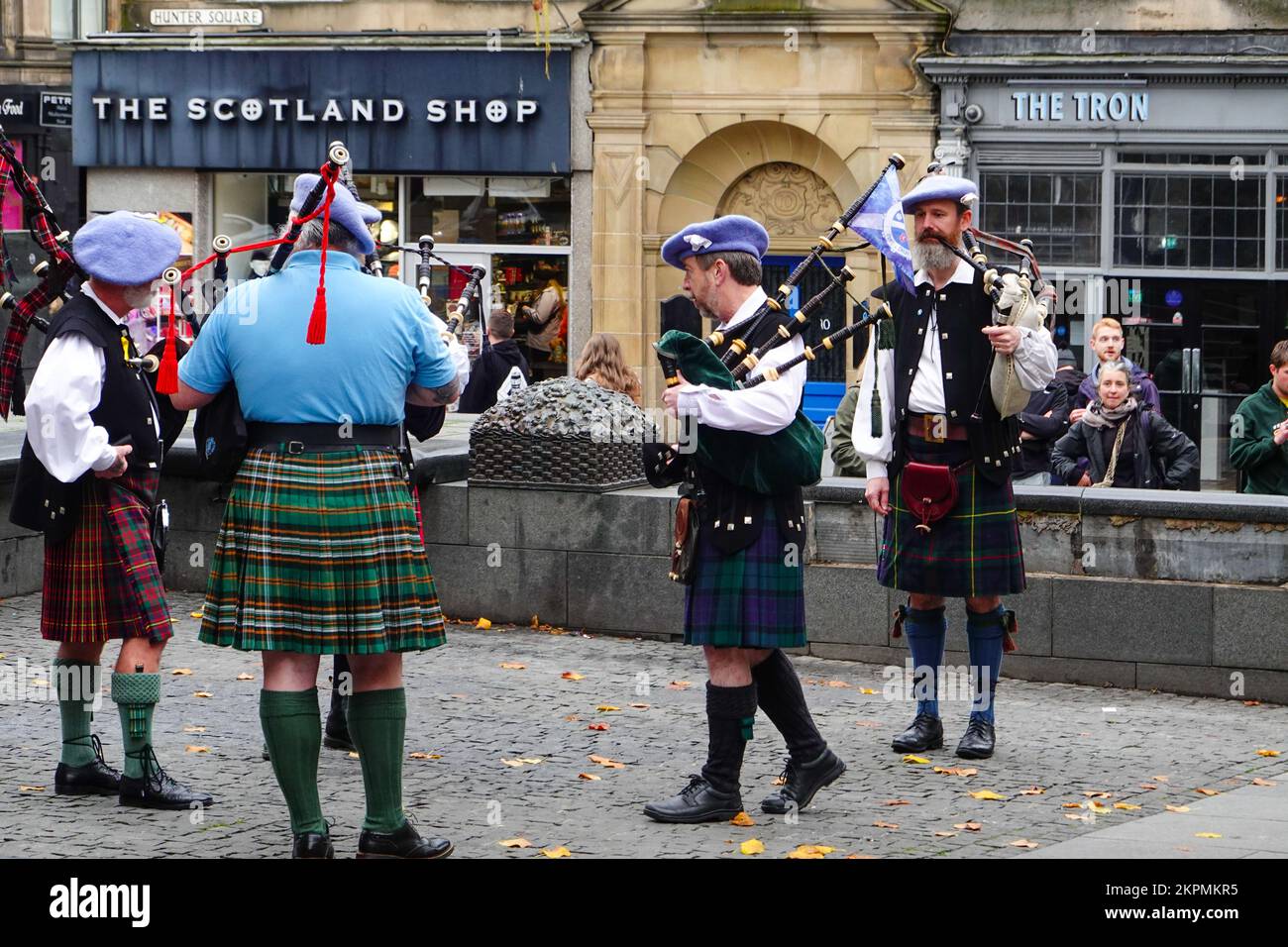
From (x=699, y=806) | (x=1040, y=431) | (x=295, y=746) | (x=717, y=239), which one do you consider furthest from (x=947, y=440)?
(x=1040, y=431)

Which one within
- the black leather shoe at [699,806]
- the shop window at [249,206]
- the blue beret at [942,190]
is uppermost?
the shop window at [249,206]

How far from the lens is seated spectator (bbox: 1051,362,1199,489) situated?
980 cm

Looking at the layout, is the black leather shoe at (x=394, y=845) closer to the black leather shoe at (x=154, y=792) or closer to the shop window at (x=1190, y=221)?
the black leather shoe at (x=154, y=792)

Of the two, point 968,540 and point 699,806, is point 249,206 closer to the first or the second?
point 968,540

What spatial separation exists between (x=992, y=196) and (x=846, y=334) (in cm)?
1371

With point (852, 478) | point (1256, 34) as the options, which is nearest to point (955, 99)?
point (1256, 34)

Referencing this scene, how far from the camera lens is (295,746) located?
545 cm

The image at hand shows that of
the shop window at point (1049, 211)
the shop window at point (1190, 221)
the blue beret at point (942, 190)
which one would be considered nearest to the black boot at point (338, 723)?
the blue beret at point (942, 190)

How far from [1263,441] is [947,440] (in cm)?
272

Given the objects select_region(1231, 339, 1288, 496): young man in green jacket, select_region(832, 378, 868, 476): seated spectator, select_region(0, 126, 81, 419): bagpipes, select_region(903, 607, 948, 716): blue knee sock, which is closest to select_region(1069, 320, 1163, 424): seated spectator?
select_region(1231, 339, 1288, 496): young man in green jacket

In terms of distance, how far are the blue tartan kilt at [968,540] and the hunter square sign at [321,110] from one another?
554 inches

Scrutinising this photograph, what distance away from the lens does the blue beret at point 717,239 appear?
621 cm

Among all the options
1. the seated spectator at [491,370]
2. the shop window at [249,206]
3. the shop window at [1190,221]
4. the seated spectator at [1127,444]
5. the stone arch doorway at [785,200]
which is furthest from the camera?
the shop window at [249,206]
